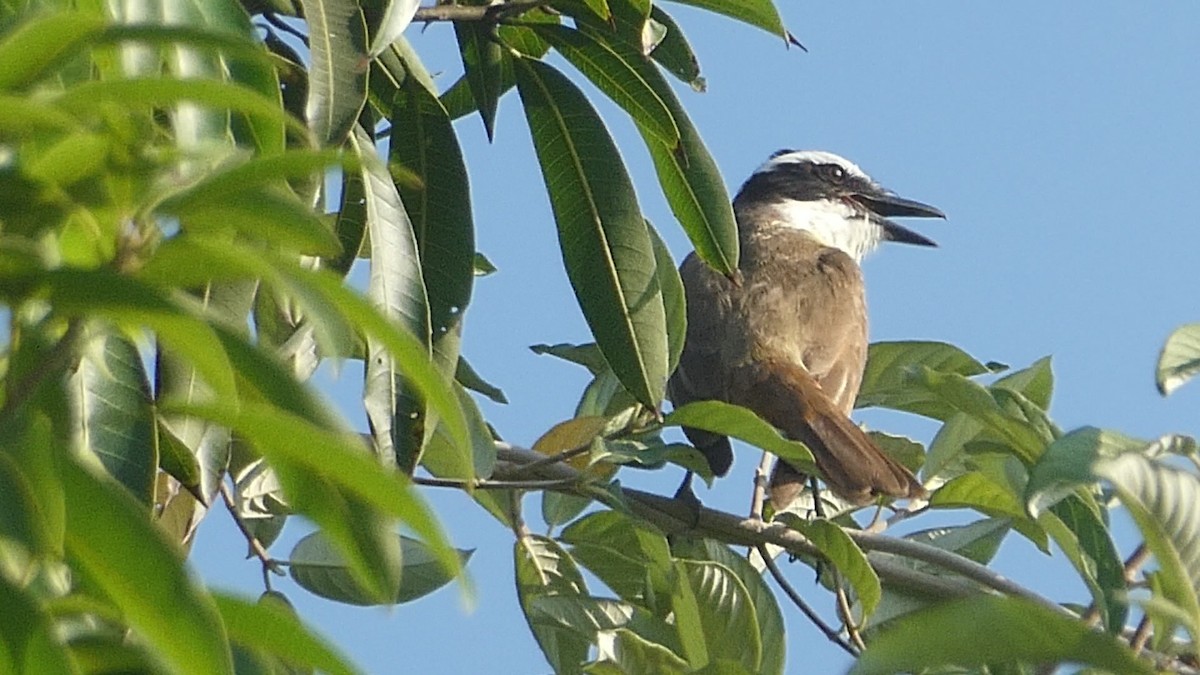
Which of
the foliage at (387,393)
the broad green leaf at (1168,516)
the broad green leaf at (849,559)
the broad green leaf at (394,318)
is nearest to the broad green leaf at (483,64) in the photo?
the foliage at (387,393)

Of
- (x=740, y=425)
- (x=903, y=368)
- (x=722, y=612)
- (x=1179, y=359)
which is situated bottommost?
(x=722, y=612)

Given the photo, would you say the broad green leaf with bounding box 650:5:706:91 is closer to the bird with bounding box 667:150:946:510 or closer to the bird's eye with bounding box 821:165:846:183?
the bird with bounding box 667:150:946:510

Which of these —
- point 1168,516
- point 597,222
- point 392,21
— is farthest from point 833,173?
point 1168,516

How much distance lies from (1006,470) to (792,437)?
1843 mm

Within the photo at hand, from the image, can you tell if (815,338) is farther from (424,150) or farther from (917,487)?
(424,150)

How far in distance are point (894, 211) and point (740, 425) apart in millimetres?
4414

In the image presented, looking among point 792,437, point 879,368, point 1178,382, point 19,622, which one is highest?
point 19,622

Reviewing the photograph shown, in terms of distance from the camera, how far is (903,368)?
3518mm

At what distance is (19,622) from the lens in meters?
0.97

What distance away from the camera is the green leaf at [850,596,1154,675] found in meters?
1.04

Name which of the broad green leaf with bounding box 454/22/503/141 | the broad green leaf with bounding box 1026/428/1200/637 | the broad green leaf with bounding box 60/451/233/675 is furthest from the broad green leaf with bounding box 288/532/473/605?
the broad green leaf with bounding box 60/451/233/675

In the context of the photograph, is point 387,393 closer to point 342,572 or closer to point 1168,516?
point 342,572

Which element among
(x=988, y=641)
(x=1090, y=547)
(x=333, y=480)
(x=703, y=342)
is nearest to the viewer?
(x=988, y=641)

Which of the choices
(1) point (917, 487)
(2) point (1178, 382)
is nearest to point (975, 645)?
(2) point (1178, 382)
